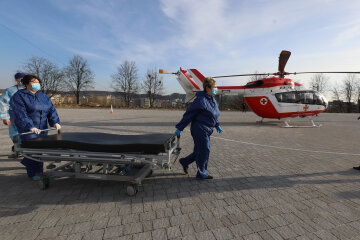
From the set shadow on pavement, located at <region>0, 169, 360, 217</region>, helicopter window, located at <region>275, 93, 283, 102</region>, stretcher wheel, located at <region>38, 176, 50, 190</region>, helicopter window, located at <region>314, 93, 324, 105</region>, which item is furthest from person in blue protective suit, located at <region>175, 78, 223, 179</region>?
helicopter window, located at <region>314, 93, 324, 105</region>

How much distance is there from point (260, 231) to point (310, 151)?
4808mm

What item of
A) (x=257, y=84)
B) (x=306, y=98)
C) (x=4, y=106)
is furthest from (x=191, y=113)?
(x=306, y=98)

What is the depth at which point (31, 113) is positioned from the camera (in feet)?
10.3

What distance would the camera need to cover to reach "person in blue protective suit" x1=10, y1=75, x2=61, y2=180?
2.95m

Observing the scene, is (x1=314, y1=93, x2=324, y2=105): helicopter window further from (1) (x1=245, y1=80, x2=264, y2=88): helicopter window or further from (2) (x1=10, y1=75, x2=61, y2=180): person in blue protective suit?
(2) (x1=10, y1=75, x2=61, y2=180): person in blue protective suit

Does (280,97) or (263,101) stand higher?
(280,97)

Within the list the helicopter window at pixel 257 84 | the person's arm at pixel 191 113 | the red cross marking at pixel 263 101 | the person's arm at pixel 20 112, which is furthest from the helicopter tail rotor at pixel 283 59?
the person's arm at pixel 20 112

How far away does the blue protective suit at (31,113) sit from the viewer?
9.67 ft

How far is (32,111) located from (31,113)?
0.04 meters

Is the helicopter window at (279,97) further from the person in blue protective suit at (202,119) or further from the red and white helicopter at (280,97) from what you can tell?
the person in blue protective suit at (202,119)

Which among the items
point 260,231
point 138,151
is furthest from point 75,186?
point 260,231

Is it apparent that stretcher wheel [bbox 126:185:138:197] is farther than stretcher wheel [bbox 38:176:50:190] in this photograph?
No

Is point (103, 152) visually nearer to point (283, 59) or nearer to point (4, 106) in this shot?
point (4, 106)

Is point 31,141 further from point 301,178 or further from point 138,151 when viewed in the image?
point 301,178
